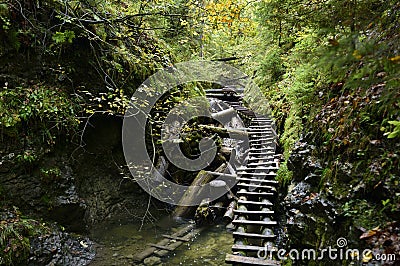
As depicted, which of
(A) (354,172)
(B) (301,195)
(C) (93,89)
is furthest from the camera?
(C) (93,89)

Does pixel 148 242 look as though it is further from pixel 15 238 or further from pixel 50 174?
pixel 15 238

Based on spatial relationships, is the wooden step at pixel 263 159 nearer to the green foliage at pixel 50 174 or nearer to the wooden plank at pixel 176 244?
the wooden plank at pixel 176 244

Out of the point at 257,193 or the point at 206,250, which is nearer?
the point at 206,250

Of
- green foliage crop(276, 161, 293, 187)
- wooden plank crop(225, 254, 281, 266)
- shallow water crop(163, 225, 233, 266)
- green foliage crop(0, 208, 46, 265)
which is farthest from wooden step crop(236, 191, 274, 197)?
green foliage crop(0, 208, 46, 265)

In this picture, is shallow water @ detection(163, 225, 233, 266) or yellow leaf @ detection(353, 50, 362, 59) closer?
yellow leaf @ detection(353, 50, 362, 59)

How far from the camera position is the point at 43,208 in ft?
20.0

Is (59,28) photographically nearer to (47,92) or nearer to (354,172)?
(47,92)

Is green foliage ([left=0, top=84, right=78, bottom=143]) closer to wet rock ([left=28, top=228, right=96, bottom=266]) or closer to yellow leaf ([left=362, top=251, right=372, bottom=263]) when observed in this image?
wet rock ([left=28, top=228, right=96, bottom=266])

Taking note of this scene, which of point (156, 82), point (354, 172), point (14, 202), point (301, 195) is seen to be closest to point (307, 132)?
point (301, 195)

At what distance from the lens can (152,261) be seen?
20.2 feet

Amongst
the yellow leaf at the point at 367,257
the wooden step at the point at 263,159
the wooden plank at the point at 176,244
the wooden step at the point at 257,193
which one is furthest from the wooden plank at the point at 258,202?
the yellow leaf at the point at 367,257

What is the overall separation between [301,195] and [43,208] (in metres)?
5.19

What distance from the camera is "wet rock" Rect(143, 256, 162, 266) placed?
607 centimetres

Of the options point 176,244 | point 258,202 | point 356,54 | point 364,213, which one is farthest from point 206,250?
point 356,54
